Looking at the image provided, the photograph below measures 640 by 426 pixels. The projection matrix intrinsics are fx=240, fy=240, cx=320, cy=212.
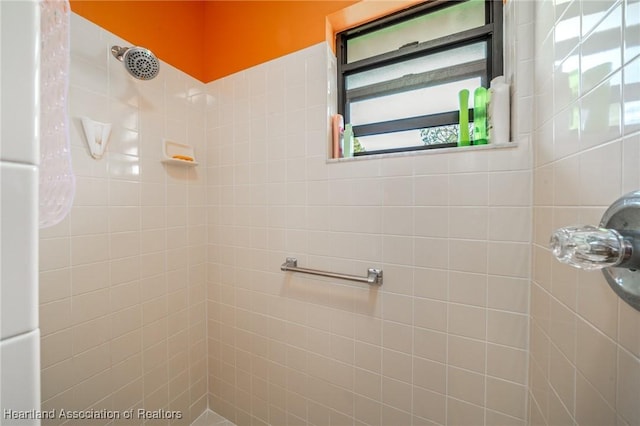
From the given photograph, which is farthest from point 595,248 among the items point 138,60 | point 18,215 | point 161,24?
point 161,24

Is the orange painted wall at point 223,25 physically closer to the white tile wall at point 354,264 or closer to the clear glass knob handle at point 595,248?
the white tile wall at point 354,264

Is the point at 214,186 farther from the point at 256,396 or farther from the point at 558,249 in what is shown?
the point at 558,249

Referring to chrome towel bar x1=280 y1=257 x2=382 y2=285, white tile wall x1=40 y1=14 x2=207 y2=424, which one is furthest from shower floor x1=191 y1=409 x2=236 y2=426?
chrome towel bar x1=280 y1=257 x2=382 y2=285

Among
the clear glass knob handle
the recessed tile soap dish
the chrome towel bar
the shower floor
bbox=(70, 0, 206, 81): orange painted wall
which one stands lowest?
the shower floor

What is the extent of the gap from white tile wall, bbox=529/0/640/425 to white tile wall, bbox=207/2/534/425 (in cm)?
10

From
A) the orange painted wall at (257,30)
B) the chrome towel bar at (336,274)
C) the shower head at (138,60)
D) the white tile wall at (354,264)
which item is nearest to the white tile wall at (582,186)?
the white tile wall at (354,264)

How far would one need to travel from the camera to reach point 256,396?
50.7 inches

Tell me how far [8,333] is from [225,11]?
1.74 metres

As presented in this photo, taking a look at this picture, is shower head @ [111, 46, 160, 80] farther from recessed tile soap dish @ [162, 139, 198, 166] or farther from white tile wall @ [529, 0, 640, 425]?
white tile wall @ [529, 0, 640, 425]

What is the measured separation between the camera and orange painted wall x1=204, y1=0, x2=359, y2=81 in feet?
3.71

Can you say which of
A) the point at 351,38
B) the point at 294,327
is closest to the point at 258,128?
the point at 351,38

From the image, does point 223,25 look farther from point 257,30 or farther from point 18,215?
point 18,215

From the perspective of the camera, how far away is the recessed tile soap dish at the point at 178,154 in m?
1.22

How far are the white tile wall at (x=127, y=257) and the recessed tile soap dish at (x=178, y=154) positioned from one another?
4 centimetres
